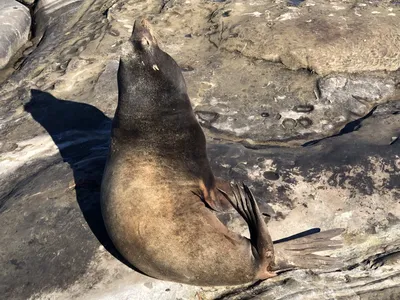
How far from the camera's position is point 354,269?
3533 millimetres

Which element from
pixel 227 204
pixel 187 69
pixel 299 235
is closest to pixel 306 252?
pixel 299 235

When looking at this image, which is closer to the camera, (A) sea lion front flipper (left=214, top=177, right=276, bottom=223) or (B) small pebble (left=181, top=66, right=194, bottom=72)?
(A) sea lion front flipper (left=214, top=177, right=276, bottom=223)

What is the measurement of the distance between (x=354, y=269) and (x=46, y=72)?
15.1 feet

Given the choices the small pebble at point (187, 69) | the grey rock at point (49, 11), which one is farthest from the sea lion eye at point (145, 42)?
the grey rock at point (49, 11)

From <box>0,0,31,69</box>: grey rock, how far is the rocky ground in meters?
0.03

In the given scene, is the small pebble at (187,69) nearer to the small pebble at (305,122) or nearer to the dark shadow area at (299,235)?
the small pebble at (305,122)

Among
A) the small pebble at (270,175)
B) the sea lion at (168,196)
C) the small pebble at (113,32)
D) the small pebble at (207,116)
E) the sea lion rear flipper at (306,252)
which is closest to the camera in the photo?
the sea lion at (168,196)

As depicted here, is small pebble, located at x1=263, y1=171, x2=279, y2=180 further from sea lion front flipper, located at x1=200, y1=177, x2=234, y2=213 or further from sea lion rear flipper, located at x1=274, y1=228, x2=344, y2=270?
sea lion rear flipper, located at x1=274, y1=228, x2=344, y2=270

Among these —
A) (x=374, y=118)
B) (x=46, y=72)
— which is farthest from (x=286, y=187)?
(x=46, y=72)

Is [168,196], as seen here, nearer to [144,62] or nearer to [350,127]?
[144,62]

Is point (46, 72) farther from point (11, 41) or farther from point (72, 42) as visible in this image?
point (11, 41)

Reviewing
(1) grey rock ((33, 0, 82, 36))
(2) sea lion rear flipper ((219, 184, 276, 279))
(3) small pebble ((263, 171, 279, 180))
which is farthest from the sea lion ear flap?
(1) grey rock ((33, 0, 82, 36))

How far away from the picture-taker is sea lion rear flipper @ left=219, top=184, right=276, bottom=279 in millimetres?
3311

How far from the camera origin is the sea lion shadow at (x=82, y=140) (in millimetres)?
3924
